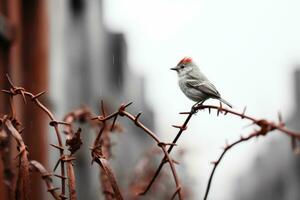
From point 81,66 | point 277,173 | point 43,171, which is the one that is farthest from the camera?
point 277,173

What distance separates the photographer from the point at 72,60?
13.7 meters

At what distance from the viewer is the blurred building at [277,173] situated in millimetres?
43781

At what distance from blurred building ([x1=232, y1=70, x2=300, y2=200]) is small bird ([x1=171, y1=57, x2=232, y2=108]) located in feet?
115

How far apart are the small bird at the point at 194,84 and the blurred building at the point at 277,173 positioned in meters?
35.2

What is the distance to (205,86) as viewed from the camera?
3268 millimetres

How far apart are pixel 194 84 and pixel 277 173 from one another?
46.3m

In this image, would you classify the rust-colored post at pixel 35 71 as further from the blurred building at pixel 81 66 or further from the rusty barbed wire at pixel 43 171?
the rusty barbed wire at pixel 43 171

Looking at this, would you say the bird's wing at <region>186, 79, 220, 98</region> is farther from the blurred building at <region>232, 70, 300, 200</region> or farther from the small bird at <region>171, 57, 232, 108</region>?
the blurred building at <region>232, 70, 300, 200</region>

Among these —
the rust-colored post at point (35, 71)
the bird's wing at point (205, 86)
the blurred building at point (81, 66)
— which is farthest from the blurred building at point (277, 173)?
the bird's wing at point (205, 86)

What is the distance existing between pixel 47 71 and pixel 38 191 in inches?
49.7

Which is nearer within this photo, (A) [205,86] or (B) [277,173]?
(A) [205,86]

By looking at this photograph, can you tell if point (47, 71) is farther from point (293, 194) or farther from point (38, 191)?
point (293, 194)

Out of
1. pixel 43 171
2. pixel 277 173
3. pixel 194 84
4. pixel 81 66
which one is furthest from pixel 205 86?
pixel 277 173

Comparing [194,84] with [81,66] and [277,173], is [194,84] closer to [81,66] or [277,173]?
[81,66]
